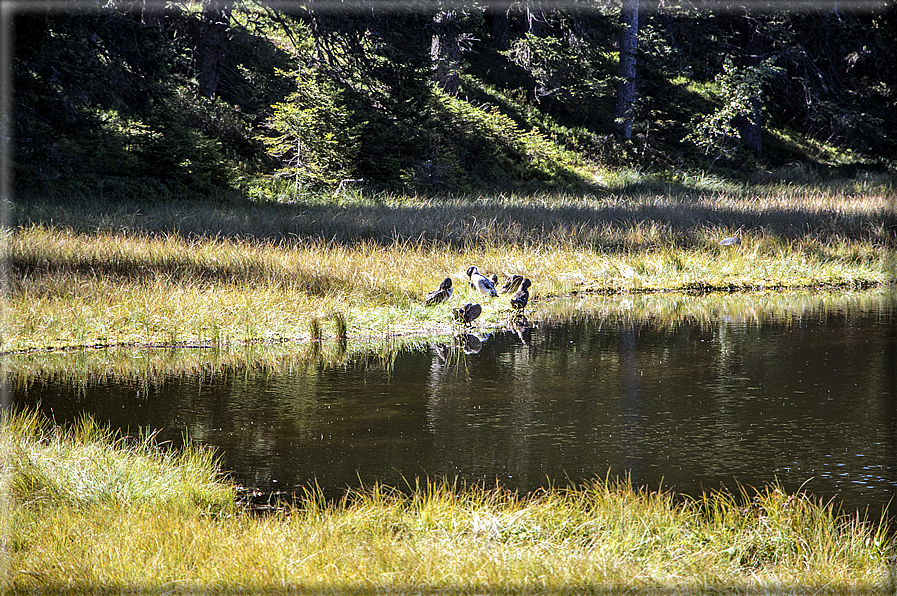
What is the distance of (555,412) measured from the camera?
6312mm

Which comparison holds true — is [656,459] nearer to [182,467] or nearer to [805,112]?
[182,467]

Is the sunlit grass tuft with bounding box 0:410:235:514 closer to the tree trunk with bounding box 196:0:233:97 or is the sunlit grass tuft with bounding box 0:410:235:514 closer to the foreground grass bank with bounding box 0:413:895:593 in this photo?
the foreground grass bank with bounding box 0:413:895:593

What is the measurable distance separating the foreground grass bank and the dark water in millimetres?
431

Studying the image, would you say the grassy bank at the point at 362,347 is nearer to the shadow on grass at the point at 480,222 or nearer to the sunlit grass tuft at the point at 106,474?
the sunlit grass tuft at the point at 106,474

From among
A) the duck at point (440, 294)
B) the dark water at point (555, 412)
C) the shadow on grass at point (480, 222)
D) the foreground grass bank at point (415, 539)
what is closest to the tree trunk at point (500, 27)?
the shadow on grass at point (480, 222)

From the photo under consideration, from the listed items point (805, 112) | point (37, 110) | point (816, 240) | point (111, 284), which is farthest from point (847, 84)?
point (111, 284)

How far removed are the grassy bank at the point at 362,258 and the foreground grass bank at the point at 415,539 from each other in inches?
185

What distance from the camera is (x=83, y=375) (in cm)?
762

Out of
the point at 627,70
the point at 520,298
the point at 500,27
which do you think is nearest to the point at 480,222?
the point at 520,298

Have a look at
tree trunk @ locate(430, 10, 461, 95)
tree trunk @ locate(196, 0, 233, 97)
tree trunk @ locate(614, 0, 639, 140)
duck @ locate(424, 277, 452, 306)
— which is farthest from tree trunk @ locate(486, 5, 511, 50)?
duck @ locate(424, 277, 452, 306)

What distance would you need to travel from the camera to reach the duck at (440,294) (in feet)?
35.2

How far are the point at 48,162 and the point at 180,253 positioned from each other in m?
10.6

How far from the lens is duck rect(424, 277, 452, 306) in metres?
10.7

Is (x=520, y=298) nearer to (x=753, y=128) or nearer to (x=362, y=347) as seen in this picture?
(x=362, y=347)
